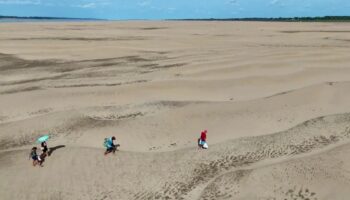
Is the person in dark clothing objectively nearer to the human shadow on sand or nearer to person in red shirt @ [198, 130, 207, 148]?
the human shadow on sand

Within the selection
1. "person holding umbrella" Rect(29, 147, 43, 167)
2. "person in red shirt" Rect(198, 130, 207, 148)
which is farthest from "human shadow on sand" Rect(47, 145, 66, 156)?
"person in red shirt" Rect(198, 130, 207, 148)

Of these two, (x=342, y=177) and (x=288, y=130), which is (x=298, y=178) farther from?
(x=288, y=130)

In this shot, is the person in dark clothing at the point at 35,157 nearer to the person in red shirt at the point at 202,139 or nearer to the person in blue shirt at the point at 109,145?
the person in blue shirt at the point at 109,145

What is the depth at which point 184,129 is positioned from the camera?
55.1 ft

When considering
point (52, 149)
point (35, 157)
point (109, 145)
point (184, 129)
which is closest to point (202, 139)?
point (184, 129)

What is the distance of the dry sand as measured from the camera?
1225 cm

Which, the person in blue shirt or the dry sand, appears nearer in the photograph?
the dry sand

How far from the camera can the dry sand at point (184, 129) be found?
12250 millimetres

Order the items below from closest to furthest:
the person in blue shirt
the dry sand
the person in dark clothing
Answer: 1. the dry sand
2. the person in dark clothing
3. the person in blue shirt

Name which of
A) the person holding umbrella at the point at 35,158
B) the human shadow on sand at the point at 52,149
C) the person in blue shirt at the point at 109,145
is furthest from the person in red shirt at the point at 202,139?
the person holding umbrella at the point at 35,158

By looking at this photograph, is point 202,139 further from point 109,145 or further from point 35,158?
point 35,158

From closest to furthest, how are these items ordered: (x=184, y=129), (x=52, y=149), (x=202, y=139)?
(x=202, y=139) < (x=52, y=149) < (x=184, y=129)

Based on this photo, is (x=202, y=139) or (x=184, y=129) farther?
(x=184, y=129)

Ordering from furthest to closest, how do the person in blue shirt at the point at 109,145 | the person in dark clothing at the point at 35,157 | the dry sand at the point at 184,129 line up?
the person in blue shirt at the point at 109,145, the person in dark clothing at the point at 35,157, the dry sand at the point at 184,129
